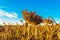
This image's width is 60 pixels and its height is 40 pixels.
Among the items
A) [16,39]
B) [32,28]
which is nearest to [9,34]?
[16,39]

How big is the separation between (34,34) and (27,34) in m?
0.29

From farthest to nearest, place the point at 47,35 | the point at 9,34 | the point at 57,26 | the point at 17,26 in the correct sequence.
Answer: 1. the point at 17,26
2. the point at 9,34
3. the point at 57,26
4. the point at 47,35

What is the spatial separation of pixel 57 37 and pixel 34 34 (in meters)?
0.38

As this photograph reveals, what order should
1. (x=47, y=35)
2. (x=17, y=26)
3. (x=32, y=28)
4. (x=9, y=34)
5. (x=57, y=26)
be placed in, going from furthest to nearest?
(x=17, y=26) < (x=9, y=34) < (x=32, y=28) < (x=57, y=26) < (x=47, y=35)

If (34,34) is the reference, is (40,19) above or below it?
above

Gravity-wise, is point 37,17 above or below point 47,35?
above

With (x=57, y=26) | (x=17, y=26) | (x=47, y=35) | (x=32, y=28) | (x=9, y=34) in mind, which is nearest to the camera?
(x=47, y=35)

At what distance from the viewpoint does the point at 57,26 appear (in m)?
3.38

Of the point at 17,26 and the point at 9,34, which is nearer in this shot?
the point at 9,34

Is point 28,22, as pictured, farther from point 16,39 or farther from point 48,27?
point 48,27

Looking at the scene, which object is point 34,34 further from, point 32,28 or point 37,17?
point 37,17

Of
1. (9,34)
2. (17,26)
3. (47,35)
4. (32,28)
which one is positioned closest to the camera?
(47,35)

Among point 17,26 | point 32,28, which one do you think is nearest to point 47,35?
point 32,28

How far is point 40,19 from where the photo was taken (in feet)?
13.0
